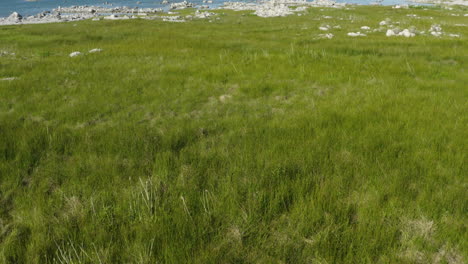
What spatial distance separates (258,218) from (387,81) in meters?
7.12

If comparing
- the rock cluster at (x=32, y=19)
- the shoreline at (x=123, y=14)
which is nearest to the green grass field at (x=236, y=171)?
the shoreline at (x=123, y=14)

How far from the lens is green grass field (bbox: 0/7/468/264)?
2568 millimetres

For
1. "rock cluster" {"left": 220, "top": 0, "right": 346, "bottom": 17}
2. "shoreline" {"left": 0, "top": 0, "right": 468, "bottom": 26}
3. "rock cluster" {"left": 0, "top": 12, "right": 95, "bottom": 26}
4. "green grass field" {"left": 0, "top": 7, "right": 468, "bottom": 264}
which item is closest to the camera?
"green grass field" {"left": 0, "top": 7, "right": 468, "bottom": 264}

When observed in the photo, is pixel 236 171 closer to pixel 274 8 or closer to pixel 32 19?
pixel 274 8

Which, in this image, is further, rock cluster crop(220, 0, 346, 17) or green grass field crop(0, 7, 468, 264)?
rock cluster crop(220, 0, 346, 17)

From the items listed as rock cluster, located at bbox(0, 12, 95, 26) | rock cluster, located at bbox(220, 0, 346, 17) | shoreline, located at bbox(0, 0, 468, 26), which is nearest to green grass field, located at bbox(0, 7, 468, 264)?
shoreline, located at bbox(0, 0, 468, 26)

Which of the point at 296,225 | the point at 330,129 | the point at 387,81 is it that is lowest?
the point at 296,225

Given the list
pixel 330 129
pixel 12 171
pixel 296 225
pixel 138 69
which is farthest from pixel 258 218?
pixel 138 69

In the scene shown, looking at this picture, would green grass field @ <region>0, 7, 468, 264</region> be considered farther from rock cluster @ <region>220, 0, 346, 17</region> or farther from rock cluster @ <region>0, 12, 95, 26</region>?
rock cluster @ <region>0, 12, 95, 26</region>

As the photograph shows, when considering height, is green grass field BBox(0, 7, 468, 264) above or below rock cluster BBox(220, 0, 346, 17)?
below

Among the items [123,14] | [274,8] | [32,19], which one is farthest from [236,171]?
[123,14]

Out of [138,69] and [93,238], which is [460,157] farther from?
[138,69]

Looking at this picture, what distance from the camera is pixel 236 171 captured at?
377 centimetres

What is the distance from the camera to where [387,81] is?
26.0 feet
